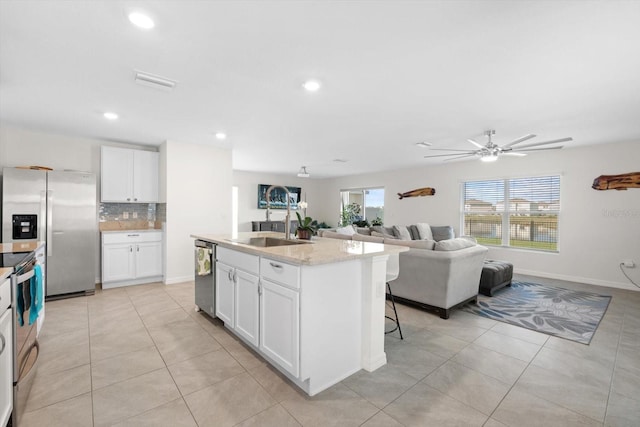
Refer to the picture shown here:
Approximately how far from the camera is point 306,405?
1780 millimetres

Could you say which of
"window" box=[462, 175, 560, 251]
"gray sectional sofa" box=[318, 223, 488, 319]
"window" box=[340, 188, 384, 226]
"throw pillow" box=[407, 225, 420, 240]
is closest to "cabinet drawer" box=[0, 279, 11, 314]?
"gray sectional sofa" box=[318, 223, 488, 319]

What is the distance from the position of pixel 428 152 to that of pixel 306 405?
486 centimetres

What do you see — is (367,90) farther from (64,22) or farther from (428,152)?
(428,152)

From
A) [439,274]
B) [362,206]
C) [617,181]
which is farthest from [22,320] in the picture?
[362,206]

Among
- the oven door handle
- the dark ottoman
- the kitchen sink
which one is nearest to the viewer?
the oven door handle

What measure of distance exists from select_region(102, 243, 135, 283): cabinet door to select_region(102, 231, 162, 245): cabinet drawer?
71 mm

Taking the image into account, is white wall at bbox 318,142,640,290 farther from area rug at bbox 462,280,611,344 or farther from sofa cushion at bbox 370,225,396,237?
sofa cushion at bbox 370,225,396,237

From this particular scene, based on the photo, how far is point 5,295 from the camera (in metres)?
1.48

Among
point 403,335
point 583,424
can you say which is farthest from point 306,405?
point 583,424

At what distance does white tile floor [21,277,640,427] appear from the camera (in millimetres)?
1693

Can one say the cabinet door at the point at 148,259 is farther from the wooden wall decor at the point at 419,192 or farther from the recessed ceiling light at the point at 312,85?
the wooden wall decor at the point at 419,192

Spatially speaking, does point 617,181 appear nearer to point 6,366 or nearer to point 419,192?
point 419,192

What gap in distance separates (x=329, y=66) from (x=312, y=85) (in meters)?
0.34

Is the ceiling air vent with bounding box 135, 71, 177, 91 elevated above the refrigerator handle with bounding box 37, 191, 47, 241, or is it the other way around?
the ceiling air vent with bounding box 135, 71, 177, 91
